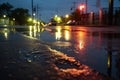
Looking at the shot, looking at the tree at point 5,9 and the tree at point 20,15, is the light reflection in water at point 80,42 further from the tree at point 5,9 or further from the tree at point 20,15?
the tree at point 20,15

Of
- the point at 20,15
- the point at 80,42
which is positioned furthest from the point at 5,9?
the point at 80,42

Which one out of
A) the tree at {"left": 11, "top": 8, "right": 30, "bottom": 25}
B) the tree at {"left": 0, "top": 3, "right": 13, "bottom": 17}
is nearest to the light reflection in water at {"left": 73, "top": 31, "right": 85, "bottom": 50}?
the tree at {"left": 0, "top": 3, "right": 13, "bottom": 17}

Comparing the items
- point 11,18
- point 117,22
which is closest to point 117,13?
point 117,22

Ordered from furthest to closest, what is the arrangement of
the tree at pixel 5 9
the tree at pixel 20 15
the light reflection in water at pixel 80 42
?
the tree at pixel 20 15 < the tree at pixel 5 9 < the light reflection in water at pixel 80 42

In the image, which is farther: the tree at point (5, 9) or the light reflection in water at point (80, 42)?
the tree at point (5, 9)

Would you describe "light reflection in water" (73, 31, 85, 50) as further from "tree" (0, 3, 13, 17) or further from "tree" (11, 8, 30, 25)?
"tree" (11, 8, 30, 25)

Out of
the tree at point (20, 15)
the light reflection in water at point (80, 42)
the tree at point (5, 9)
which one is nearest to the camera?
A: the light reflection in water at point (80, 42)

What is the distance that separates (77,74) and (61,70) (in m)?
0.62

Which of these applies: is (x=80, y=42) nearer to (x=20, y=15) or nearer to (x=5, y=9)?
(x=5, y=9)

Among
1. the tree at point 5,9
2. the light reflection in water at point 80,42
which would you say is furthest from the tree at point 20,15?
the light reflection in water at point 80,42

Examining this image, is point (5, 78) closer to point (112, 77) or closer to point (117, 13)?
point (112, 77)

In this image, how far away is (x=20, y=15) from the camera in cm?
17112

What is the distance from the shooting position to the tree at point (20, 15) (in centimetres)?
16744

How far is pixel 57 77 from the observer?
6023mm
